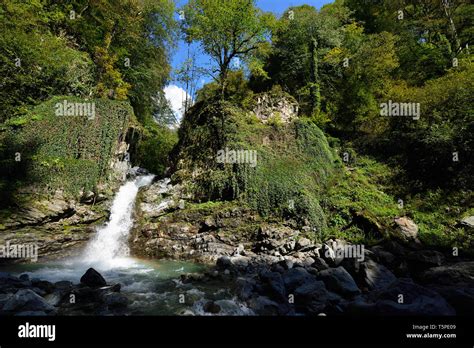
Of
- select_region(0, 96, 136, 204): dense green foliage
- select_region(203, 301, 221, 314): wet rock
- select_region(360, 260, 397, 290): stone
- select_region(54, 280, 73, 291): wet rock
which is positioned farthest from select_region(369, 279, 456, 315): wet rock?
select_region(0, 96, 136, 204): dense green foliage

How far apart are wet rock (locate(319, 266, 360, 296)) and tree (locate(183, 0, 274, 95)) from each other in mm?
16447

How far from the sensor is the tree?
2030 cm

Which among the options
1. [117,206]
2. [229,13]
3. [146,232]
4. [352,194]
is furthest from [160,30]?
[352,194]

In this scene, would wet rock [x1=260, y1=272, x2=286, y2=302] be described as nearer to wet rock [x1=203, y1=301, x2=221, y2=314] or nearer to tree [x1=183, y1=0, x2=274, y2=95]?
wet rock [x1=203, y1=301, x2=221, y2=314]

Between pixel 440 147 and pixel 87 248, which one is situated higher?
pixel 440 147

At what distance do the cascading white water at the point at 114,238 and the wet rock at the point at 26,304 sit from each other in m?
4.70

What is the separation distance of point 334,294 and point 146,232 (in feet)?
31.0

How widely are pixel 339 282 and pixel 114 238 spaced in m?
10.6

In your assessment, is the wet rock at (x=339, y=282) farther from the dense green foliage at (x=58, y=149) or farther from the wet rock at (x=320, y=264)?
the dense green foliage at (x=58, y=149)

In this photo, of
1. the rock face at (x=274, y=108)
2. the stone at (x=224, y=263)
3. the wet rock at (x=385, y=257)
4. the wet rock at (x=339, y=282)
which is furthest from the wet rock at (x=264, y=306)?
the rock face at (x=274, y=108)

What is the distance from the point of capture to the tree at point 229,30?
2030 centimetres

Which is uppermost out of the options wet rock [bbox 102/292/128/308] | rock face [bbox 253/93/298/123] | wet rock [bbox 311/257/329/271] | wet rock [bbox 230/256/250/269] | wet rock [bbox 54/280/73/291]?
rock face [bbox 253/93/298/123]

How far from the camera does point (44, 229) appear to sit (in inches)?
442

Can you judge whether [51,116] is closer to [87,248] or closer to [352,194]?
[87,248]
